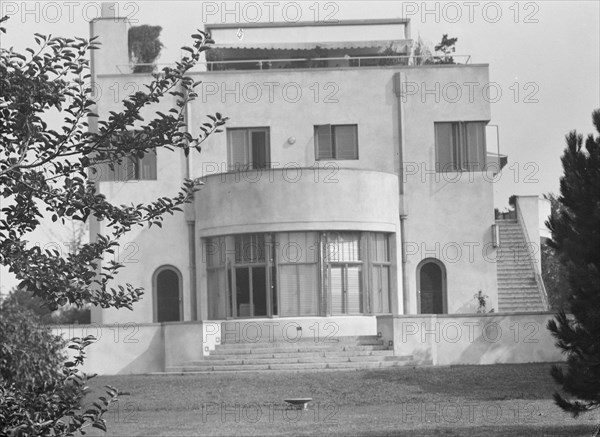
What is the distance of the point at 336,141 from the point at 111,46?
27.4ft

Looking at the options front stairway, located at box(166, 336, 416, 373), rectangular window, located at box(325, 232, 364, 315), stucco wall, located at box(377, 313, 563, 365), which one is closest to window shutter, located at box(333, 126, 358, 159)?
rectangular window, located at box(325, 232, 364, 315)

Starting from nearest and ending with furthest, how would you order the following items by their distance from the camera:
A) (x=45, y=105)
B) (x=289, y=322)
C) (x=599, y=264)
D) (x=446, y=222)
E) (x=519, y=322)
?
1. (x=45, y=105)
2. (x=599, y=264)
3. (x=519, y=322)
4. (x=289, y=322)
5. (x=446, y=222)

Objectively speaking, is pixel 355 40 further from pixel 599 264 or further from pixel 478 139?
pixel 599 264

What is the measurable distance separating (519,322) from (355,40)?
43.7ft

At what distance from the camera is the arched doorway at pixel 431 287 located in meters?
A: 38.7

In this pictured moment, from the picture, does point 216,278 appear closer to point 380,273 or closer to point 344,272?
point 344,272

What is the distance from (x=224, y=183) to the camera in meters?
35.2

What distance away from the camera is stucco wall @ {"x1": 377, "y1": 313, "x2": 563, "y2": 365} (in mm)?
31500

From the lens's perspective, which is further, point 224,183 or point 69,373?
point 224,183

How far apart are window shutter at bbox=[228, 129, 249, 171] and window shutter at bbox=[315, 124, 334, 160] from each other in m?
2.30

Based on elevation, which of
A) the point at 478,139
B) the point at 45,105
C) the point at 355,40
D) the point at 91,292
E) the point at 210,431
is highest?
the point at 355,40

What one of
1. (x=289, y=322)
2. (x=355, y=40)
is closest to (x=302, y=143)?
(x=355, y=40)

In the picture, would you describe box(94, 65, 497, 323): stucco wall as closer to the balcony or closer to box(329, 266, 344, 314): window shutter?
the balcony

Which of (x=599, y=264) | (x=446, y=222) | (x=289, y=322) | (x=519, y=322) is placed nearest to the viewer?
(x=599, y=264)
